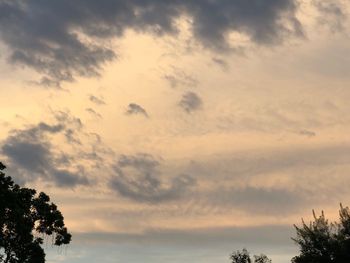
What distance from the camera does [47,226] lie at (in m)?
56.8

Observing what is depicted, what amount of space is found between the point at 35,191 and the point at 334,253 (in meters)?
34.2

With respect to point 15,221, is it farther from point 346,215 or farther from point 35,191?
point 346,215

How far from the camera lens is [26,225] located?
53.4m

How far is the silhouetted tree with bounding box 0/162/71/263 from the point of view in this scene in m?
49.0

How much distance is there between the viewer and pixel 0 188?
149ft

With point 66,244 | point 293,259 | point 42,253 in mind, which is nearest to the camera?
point 42,253

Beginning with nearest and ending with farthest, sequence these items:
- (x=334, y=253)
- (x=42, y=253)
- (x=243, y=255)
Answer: (x=42, y=253)
(x=334, y=253)
(x=243, y=255)

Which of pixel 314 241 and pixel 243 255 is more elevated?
pixel 243 255

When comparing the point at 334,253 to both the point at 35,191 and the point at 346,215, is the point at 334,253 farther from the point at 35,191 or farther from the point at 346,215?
the point at 35,191

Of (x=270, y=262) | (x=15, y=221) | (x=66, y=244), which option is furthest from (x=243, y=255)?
(x=15, y=221)

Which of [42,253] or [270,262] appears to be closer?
[42,253]

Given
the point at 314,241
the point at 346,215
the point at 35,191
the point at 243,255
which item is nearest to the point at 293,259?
the point at 314,241

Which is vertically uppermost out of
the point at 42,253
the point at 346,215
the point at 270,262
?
the point at 270,262

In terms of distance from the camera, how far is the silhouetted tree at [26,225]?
161 feet
